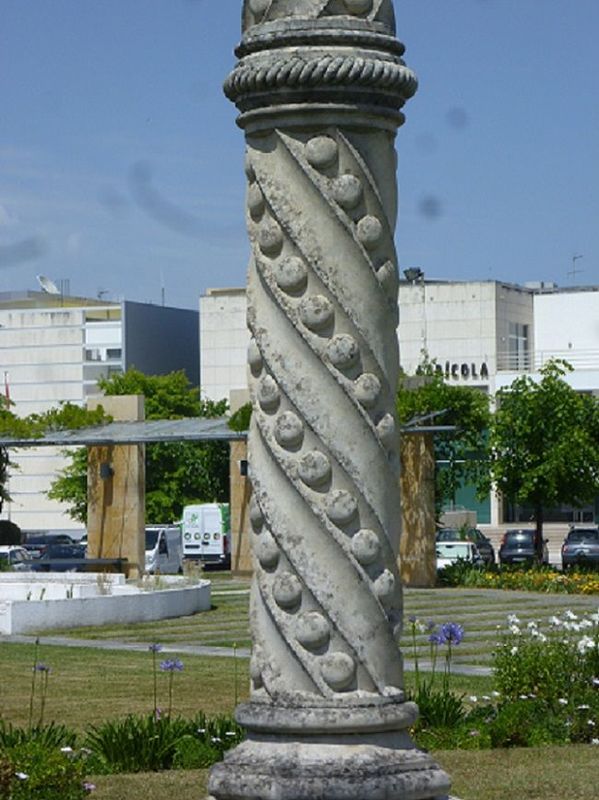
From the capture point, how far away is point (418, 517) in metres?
38.7

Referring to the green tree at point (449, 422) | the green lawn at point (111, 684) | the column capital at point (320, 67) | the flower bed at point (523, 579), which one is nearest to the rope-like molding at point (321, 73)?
the column capital at point (320, 67)

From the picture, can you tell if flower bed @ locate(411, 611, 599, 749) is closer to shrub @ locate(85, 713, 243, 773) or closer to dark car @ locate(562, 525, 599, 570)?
shrub @ locate(85, 713, 243, 773)

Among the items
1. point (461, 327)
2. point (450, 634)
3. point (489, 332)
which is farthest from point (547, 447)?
point (461, 327)

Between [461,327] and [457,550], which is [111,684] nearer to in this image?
[457,550]

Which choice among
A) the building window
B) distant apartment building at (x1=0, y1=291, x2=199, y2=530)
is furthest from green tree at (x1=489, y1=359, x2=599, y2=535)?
distant apartment building at (x1=0, y1=291, x2=199, y2=530)

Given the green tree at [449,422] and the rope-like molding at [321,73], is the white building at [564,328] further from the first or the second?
the rope-like molding at [321,73]

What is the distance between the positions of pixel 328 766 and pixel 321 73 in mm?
2449

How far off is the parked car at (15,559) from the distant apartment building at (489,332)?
142 feet

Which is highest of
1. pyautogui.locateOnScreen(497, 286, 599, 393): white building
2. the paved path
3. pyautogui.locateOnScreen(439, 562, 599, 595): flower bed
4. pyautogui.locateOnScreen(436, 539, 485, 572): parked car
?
pyautogui.locateOnScreen(497, 286, 599, 393): white building

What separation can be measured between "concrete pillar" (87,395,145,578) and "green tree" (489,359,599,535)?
936 centimetres

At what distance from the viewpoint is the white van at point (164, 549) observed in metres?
48.6

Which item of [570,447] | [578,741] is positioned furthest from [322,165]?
[570,447]

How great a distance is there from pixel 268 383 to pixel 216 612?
2387 cm

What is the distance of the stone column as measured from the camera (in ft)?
22.2
